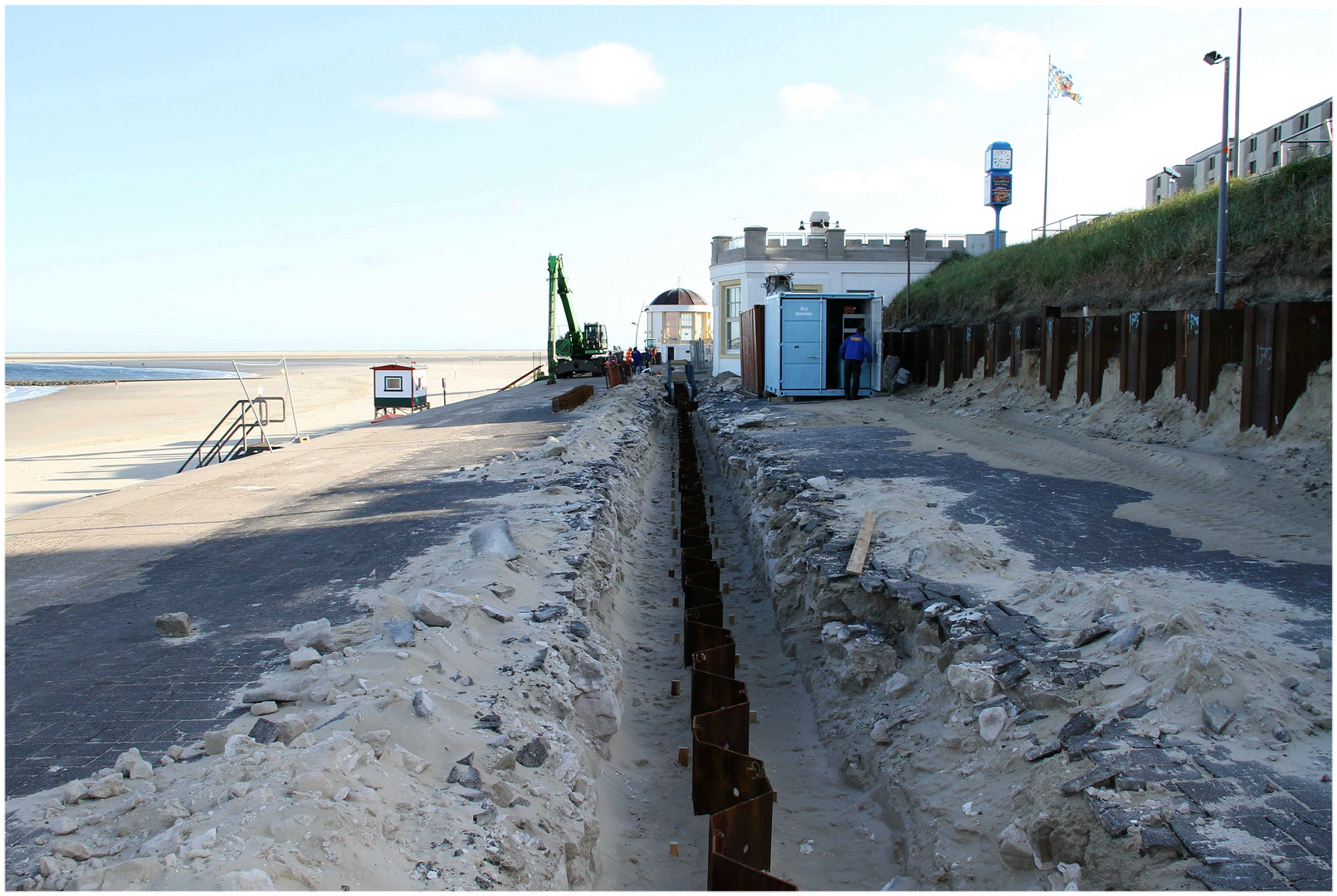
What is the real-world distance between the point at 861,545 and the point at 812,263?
2488 centimetres

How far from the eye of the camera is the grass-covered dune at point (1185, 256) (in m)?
11.3

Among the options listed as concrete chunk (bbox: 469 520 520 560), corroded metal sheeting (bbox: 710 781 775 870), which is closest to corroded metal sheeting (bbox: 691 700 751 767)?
corroded metal sheeting (bbox: 710 781 775 870)

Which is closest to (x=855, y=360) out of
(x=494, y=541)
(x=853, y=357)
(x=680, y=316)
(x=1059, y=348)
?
(x=853, y=357)

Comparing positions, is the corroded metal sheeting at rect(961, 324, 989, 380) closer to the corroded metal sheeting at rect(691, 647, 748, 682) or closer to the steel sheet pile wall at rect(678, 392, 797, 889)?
the steel sheet pile wall at rect(678, 392, 797, 889)

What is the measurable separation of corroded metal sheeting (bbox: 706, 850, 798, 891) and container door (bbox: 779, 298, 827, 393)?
1644cm

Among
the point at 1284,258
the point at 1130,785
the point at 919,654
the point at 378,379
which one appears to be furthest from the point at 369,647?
the point at 378,379

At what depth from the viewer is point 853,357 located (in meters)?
19.0

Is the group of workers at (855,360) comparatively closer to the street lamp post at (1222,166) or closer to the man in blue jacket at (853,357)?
the man in blue jacket at (853,357)

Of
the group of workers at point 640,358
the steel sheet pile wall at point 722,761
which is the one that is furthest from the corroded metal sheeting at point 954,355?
the group of workers at point 640,358

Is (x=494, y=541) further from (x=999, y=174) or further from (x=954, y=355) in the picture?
(x=999, y=174)

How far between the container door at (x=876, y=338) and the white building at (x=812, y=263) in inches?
373

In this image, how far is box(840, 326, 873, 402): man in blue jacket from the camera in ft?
62.4

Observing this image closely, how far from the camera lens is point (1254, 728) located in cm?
361

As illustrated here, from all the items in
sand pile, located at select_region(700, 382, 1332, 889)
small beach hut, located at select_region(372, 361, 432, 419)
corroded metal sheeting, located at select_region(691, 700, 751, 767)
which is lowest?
corroded metal sheeting, located at select_region(691, 700, 751, 767)
